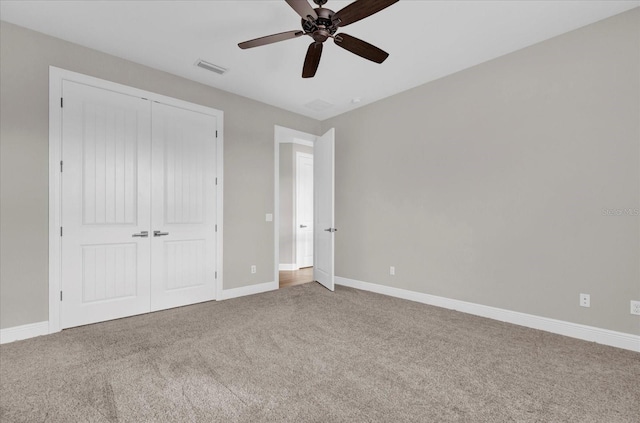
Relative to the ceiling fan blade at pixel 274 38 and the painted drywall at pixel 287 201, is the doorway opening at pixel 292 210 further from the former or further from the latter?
the ceiling fan blade at pixel 274 38

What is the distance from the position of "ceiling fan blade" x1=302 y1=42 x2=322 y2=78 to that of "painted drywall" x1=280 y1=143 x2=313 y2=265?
3615mm

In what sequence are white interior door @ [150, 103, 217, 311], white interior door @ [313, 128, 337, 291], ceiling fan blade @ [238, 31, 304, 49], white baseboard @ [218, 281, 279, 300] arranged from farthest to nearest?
white interior door @ [313, 128, 337, 291]
white baseboard @ [218, 281, 279, 300]
white interior door @ [150, 103, 217, 311]
ceiling fan blade @ [238, 31, 304, 49]

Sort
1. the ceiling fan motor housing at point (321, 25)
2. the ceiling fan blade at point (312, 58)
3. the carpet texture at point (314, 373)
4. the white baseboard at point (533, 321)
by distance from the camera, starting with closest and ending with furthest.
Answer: the carpet texture at point (314, 373)
the ceiling fan motor housing at point (321, 25)
the ceiling fan blade at point (312, 58)
the white baseboard at point (533, 321)

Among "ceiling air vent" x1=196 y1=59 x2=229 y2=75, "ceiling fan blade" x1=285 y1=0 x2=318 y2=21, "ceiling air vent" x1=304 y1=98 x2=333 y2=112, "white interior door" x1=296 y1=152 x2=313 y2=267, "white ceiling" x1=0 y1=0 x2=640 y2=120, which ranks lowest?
"white interior door" x1=296 y1=152 x2=313 y2=267

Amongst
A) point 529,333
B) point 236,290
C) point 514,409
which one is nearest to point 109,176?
point 236,290

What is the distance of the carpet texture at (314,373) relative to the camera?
1.64m

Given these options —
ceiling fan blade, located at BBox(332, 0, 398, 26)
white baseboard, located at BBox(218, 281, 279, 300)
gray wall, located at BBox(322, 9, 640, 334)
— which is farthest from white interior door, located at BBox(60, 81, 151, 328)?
gray wall, located at BBox(322, 9, 640, 334)

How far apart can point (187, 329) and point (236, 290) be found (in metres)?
1.20

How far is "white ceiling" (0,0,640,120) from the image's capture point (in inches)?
95.2

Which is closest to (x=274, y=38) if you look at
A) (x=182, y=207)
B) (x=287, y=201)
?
(x=182, y=207)

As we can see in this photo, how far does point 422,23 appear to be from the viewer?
2.61 meters

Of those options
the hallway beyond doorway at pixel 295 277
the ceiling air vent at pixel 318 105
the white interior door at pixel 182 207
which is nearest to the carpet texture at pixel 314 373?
the white interior door at pixel 182 207

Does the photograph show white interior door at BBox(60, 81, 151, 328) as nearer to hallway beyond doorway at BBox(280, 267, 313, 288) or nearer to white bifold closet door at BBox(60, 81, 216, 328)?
white bifold closet door at BBox(60, 81, 216, 328)

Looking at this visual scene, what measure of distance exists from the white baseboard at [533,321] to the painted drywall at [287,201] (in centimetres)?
261
